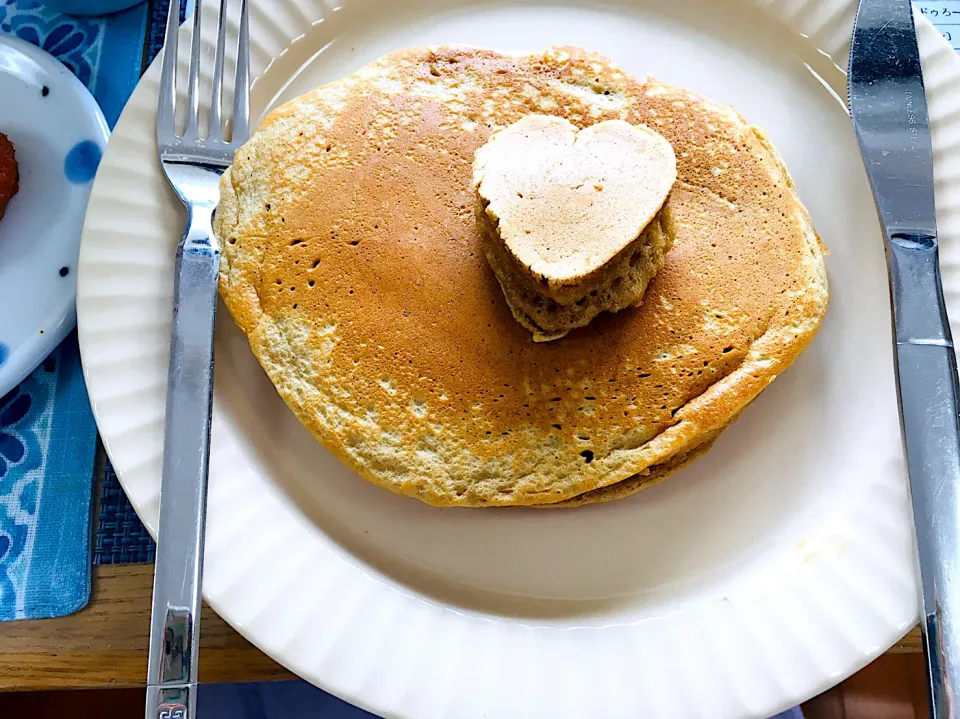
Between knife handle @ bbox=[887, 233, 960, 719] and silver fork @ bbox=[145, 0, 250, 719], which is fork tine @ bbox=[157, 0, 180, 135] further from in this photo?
knife handle @ bbox=[887, 233, 960, 719]

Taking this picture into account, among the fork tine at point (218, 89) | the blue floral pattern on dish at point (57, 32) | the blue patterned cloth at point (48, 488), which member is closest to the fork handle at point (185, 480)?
the fork tine at point (218, 89)

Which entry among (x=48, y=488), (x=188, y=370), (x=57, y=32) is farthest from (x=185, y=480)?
(x=57, y=32)

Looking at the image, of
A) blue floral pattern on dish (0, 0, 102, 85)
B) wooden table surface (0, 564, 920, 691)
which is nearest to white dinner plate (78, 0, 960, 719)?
wooden table surface (0, 564, 920, 691)

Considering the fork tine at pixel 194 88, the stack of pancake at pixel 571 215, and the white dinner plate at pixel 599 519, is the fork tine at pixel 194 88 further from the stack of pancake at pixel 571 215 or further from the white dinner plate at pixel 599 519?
the stack of pancake at pixel 571 215

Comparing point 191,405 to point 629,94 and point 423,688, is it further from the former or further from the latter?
point 629,94

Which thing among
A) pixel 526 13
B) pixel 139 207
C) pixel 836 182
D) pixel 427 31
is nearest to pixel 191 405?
pixel 139 207
